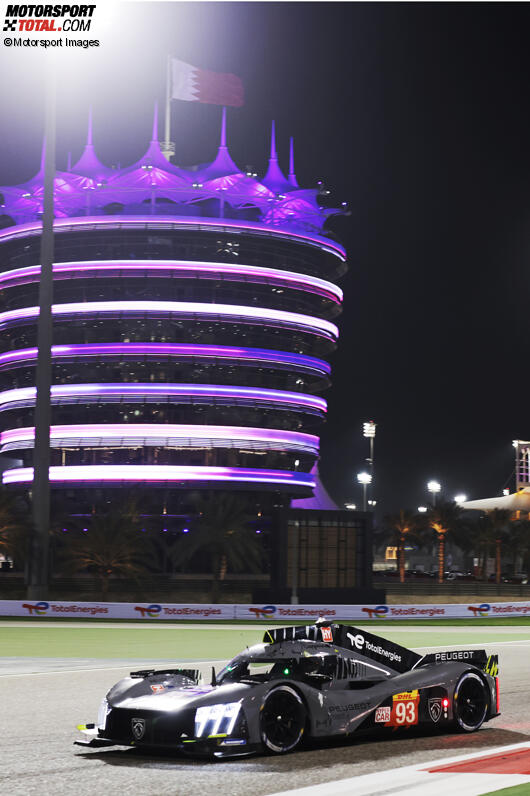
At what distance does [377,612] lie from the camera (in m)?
47.6

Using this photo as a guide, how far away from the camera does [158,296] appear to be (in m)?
96.7

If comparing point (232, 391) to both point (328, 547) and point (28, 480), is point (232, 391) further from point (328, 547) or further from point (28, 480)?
point (328, 547)

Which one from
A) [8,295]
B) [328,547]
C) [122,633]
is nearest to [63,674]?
[122,633]

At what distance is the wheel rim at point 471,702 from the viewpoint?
41.5 ft

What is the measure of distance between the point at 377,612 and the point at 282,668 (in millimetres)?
37017

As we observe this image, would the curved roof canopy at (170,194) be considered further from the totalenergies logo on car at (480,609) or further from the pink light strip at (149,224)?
the totalenergies logo on car at (480,609)

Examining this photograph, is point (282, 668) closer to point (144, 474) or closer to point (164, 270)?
point (144, 474)

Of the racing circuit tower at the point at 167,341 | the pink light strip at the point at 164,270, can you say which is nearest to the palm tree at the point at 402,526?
the racing circuit tower at the point at 167,341

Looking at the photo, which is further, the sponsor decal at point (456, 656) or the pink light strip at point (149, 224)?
the pink light strip at point (149, 224)

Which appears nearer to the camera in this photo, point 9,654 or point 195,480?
point 9,654

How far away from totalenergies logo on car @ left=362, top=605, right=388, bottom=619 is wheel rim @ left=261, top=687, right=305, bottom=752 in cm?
3650

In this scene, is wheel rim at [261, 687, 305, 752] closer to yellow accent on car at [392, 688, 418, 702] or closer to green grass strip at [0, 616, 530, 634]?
yellow accent on car at [392, 688, 418, 702]

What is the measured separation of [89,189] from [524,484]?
9848 cm

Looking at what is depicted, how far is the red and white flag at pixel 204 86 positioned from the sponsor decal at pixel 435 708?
291 feet
